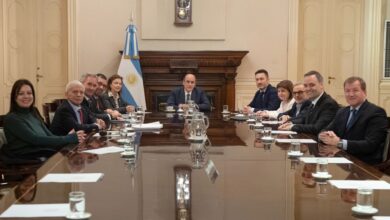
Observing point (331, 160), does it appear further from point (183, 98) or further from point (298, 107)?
point (183, 98)

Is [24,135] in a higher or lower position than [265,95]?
lower

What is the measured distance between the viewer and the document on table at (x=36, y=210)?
1.62 metres

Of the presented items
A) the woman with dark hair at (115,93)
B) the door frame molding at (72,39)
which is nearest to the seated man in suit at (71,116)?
the woman with dark hair at (115,93)

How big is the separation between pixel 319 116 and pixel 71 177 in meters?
2.67

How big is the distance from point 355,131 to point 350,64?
18.2 ft

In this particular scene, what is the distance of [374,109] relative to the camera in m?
3.61

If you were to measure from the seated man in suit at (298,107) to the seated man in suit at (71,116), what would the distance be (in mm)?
1802

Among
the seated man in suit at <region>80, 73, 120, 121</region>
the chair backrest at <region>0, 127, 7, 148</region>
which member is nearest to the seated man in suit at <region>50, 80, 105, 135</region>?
the chair backrest at <region>0, 127, 7, 148</region>

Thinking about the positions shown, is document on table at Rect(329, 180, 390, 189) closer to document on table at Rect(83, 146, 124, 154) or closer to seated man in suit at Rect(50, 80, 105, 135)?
document on table at Rect(83, 146, 124, 154)

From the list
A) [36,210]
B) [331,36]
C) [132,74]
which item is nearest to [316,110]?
[36,210]

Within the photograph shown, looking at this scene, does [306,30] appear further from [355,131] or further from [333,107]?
[355,131]

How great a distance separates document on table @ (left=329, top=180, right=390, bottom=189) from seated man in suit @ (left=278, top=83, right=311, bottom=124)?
2662mm

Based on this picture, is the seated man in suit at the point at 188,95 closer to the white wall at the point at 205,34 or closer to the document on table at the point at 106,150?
the white wall at the point at 205,34

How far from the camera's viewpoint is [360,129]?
3666 mm
